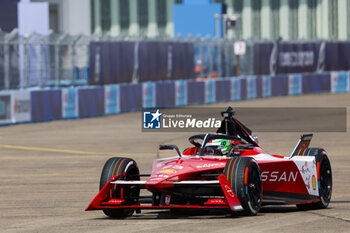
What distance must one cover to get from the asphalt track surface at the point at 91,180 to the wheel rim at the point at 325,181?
0.19 metres

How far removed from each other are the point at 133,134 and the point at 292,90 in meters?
21.0

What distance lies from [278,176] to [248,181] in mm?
920

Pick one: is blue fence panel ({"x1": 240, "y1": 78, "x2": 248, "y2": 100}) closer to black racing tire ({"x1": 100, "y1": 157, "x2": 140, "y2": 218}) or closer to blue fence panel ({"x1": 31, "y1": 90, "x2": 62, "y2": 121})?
blue fence panel ({"x1": 31, "y1": 90, "x2": 62, "y2": 121})

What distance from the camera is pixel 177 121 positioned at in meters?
11.1

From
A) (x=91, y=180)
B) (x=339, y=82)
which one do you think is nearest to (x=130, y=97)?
(x=339, y=82)

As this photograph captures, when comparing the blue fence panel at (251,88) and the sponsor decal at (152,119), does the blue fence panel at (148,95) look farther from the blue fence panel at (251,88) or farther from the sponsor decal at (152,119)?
the sponsor decal at (152,119)

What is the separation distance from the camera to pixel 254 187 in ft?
32.8

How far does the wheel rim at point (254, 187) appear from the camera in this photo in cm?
991

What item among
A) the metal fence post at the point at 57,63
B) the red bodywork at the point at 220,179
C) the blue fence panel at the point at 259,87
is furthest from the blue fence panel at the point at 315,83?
the red bodywork at the point at 220,179

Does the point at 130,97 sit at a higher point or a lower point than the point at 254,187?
higher

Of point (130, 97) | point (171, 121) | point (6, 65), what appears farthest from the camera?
point (130, 97)

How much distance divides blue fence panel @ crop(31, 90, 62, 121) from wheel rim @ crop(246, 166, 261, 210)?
1963 cm

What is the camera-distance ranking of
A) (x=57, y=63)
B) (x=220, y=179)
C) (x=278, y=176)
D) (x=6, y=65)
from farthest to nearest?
(x=57, y=63) → (x=6, y=65) → (x=278, y=176) → (x=220, y=179)

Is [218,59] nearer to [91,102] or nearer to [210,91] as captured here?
[210,91]
